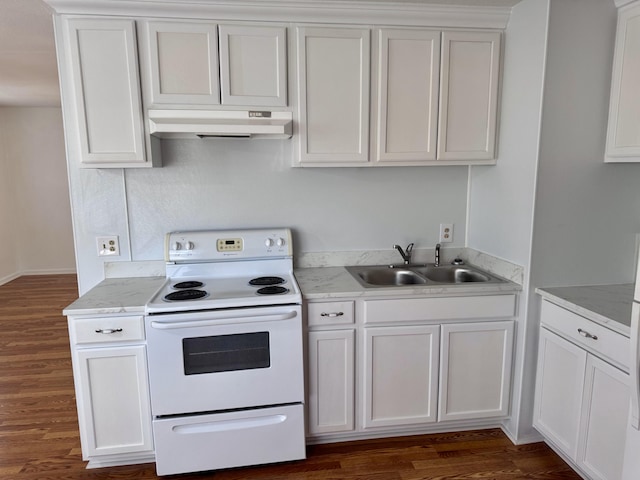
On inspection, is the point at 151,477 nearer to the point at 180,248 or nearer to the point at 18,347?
the point at 180,248

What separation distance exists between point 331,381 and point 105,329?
1.10 m

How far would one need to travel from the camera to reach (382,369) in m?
2.18

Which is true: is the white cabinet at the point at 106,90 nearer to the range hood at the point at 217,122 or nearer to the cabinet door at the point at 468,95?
the range hood at the point at 217,122

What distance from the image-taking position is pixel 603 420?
1.75m

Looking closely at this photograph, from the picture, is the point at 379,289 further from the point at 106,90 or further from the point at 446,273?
the point at 106,90

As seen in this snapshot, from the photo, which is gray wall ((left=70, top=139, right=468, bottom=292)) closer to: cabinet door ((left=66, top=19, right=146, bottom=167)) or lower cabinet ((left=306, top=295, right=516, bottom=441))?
cabinet door ((left=66, top=19, right=146, bottom=167))

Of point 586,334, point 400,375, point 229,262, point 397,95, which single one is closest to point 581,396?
point 586,334

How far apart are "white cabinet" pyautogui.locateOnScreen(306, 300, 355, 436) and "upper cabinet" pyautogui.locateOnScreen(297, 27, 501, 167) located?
0.80 meters

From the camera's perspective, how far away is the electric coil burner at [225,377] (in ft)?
6.26

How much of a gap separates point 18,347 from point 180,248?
7.33ft

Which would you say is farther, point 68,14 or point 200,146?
point 200,146

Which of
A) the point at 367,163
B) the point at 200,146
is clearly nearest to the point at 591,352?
the point at 367,163

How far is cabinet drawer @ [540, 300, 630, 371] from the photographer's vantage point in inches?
64.5

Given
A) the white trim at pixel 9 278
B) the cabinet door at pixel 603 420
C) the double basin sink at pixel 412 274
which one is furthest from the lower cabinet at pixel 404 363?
the white trim at pixel 9 278
